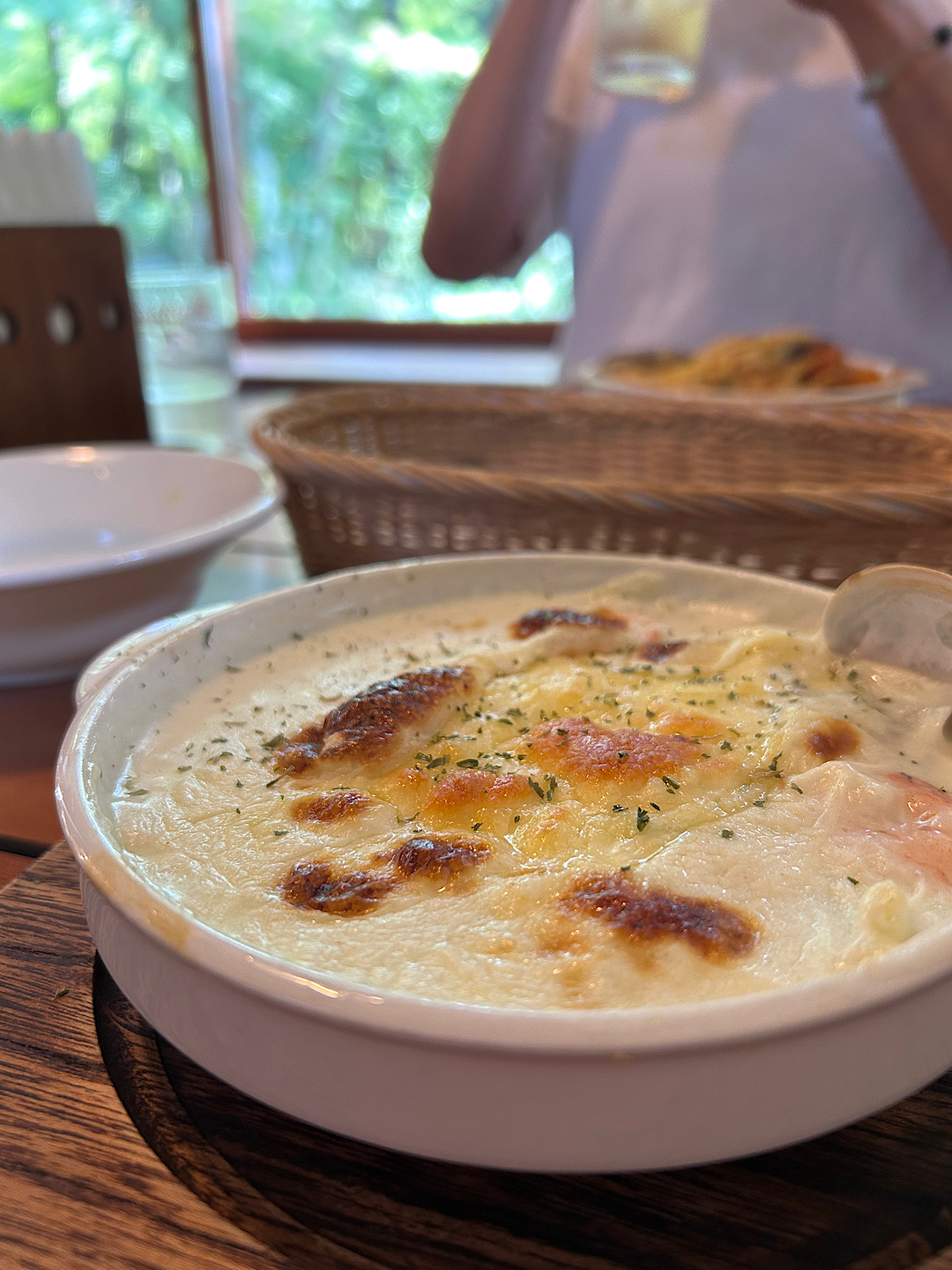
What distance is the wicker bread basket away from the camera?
1.16 metres

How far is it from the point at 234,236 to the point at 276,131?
2.25 ft

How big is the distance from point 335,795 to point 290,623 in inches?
12.6

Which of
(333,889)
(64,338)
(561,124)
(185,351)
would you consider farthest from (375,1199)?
(561,124)

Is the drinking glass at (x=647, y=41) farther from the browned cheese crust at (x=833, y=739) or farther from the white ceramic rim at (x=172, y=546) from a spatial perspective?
the browned cheese crust at (x=833, y=739)

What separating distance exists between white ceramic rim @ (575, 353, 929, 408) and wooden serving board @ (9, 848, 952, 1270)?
1.48m

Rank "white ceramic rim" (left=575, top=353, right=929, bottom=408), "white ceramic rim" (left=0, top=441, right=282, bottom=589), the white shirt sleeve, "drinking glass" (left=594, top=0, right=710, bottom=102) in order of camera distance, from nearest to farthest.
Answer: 1. "white ceramic rim" (left=0, top=441, right=282, bottom=589)
2. "white ceramic rim" (left=575, top=353, right=929, bottom=408)
3. "drinking glass" (left=594, top=0, right=710, bottom=102)
4. the white shirt sleeve

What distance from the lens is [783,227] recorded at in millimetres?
2910

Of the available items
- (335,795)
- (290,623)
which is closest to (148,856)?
(335,795)

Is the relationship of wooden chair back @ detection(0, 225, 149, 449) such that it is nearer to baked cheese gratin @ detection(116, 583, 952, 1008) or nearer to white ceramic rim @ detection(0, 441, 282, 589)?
white ceramic rim @ detection(0, 441, 282, 589)

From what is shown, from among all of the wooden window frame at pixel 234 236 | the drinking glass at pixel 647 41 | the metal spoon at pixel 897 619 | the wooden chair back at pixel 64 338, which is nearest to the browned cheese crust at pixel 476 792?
the metal spoon at pixel 897 619

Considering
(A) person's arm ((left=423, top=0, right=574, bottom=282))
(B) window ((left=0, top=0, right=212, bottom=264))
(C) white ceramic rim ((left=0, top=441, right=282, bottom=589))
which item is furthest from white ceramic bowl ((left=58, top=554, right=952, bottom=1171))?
(B) window ((left=0, top=0, right=212, bottom=264))

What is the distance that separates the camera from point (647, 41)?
6.66 ft

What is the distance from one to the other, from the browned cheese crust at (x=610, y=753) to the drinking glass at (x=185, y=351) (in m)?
2.20

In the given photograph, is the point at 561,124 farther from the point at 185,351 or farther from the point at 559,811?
the point at 559,811
